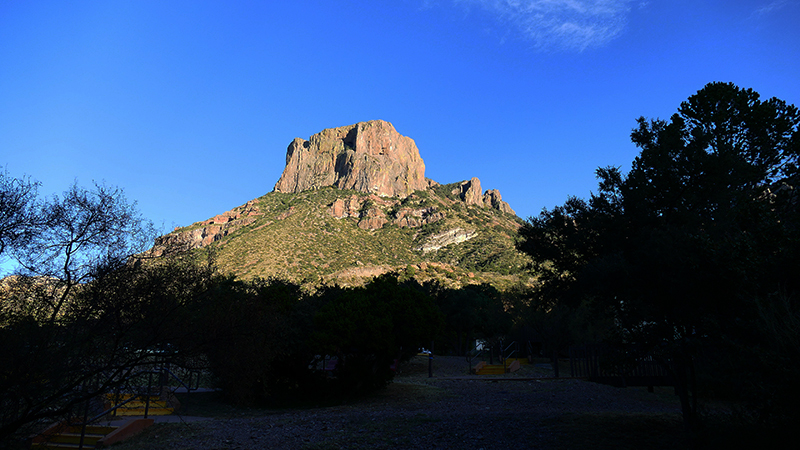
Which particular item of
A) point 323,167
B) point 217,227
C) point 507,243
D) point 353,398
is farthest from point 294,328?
point 323,167

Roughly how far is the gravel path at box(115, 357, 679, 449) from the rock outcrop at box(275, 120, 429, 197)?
128 m

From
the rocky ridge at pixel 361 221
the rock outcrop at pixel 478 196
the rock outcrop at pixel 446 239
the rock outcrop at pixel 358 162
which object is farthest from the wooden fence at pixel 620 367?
the rock outcrop at pixel 478 196

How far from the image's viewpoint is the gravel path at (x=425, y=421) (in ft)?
37.3

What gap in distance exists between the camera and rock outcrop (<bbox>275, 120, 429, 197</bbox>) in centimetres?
15025

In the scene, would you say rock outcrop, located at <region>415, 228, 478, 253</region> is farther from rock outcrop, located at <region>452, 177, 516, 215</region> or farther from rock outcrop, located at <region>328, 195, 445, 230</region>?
rock outcrop, located at <region>452, 177, 516, 215</region>

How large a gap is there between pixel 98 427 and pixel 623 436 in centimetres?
1393

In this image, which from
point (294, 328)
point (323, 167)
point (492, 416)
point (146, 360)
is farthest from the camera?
point (323, 167)

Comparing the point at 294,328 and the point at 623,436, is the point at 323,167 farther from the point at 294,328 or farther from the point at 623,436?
the point at 623,436

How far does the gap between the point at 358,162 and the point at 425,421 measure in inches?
5632

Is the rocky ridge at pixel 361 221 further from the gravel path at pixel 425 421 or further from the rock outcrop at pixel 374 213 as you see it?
the gravel path at pixel 425 421

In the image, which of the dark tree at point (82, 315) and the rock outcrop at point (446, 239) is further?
the rock outcrop at point (446, 239)

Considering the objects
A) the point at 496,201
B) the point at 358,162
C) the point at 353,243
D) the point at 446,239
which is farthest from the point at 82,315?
the point at 496,201

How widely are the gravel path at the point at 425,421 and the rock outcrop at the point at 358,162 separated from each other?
12776 centimetres

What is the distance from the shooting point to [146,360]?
362 inches
